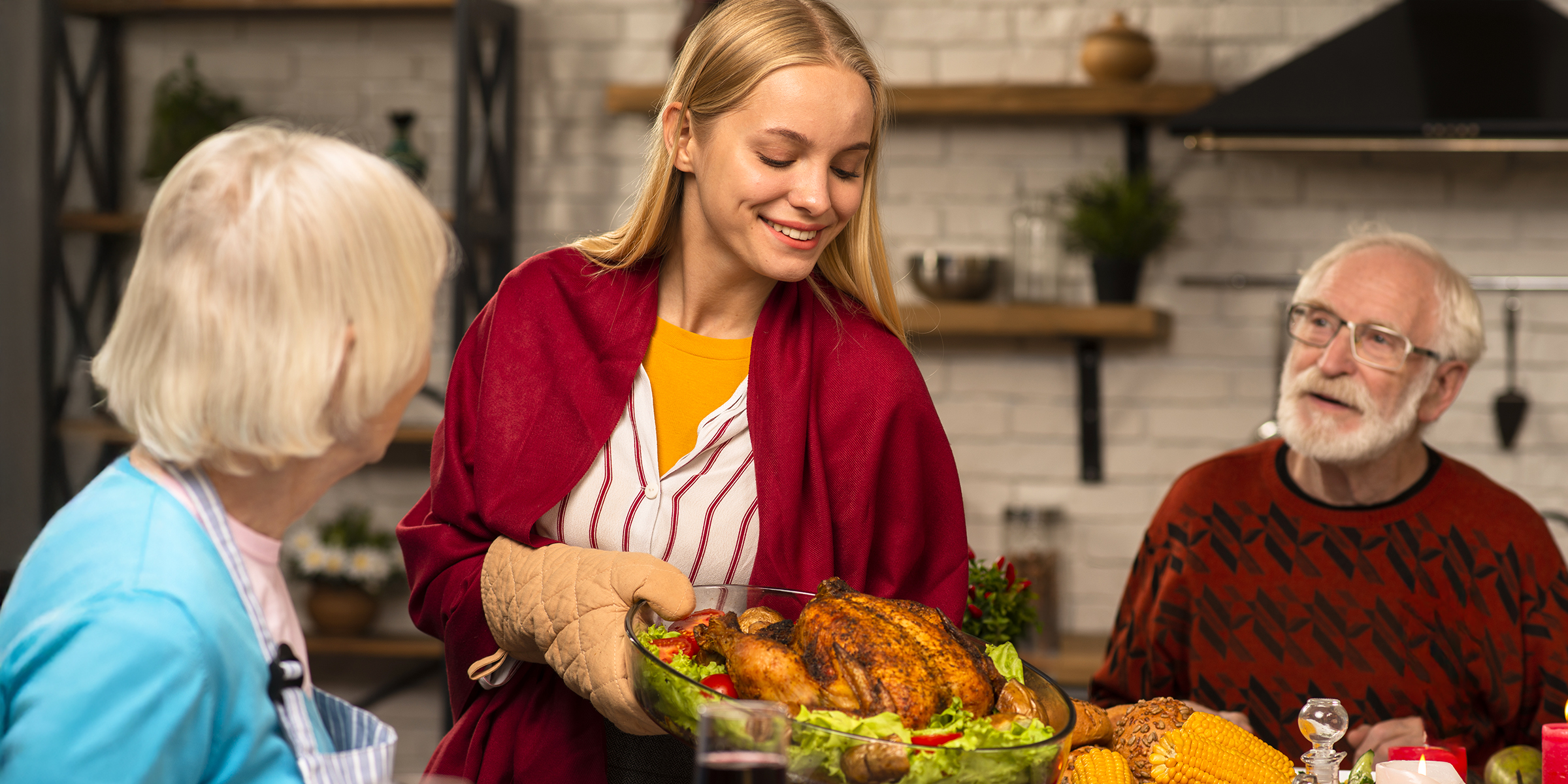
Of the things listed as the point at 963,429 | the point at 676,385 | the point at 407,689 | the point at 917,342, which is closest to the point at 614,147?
the point at 917,342

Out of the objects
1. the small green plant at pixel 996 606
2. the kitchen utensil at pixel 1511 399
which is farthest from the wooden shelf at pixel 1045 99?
the small green plant at pixel 996 606

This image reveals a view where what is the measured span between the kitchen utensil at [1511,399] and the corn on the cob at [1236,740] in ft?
7.82

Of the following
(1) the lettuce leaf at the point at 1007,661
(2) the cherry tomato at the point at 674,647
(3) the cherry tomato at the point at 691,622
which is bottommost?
(1) the lettuce leaf at the point at 1007,661

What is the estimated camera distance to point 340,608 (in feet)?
11.7

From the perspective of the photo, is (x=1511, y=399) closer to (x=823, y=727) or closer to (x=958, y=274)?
(x=958, y=274)

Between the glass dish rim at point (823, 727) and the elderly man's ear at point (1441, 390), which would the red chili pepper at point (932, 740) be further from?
the elderly man's ear at point (1441, 390)

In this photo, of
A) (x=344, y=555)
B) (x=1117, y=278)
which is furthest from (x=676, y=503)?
(x=344, y=555)

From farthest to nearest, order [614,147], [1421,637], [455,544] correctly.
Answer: [614,147] → [1421,637] → [455,544]

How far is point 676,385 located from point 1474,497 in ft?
4.51

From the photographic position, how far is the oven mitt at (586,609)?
3.83 feet

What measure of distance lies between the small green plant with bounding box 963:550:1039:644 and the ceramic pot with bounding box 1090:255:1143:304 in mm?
1683

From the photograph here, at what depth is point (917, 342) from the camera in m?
3.60

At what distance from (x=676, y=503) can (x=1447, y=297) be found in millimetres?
1443

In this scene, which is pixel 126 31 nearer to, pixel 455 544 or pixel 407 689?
pixel 407 689
